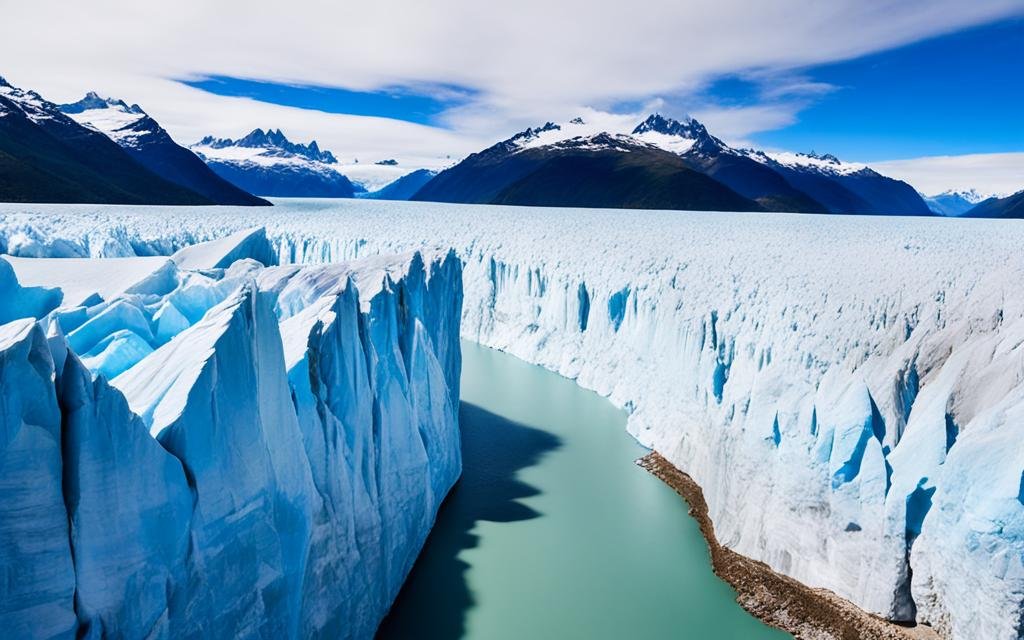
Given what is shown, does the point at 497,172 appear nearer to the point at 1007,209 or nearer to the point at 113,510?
the point at 1007,209

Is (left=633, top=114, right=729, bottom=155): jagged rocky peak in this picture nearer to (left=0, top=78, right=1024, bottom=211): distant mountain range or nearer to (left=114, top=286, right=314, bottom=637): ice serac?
(left=0, top=78, right=1024, bottom=211): distant mountain range

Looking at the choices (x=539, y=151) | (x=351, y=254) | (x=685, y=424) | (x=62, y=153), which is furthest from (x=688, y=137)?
(x=685, y=424)

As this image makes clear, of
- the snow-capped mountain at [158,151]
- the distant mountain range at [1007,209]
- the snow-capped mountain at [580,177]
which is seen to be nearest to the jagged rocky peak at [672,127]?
the snow-capped mountain at [580,177]

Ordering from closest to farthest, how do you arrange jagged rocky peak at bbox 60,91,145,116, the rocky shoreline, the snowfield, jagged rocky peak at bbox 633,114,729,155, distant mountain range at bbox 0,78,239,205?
the snowfield → the rocky shoreline → distant mountain range at bbox 0,78,239,205 → jagged rocky peak at bbox 60,91,145,116 → jagged rocky peak at bbox 633,114,729,155

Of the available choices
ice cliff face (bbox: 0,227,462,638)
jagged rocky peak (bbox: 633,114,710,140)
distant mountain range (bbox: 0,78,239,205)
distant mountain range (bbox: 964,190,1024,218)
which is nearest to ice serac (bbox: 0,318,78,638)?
ice cliff face (bbox: 0,227,462,638)

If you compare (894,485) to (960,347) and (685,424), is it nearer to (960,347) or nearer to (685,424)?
(960,347)

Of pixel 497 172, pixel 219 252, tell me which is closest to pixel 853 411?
pixel 219 252
